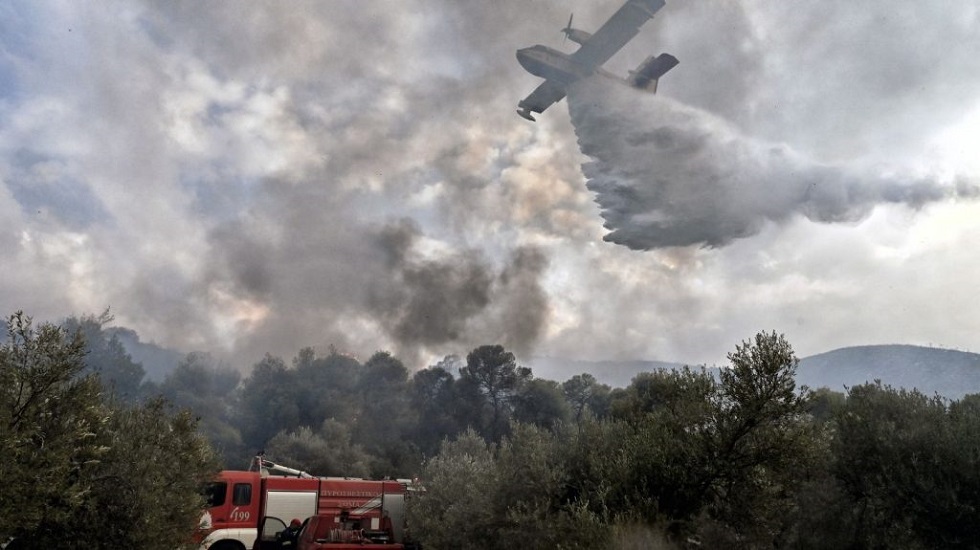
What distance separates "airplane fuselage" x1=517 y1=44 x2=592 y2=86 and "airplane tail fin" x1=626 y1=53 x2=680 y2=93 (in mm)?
4538

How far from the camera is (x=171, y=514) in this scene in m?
16.7

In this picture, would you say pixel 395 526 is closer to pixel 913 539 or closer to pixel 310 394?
pixel 913 539

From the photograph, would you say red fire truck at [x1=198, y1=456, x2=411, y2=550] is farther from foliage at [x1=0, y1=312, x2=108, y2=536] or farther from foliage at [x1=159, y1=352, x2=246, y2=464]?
foliage at [x1=159, y1=352, x2=246, y2=464]

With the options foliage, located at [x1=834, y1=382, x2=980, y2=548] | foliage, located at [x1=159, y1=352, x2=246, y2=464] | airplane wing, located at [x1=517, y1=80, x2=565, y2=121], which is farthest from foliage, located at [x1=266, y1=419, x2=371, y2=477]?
foliage, located at [x1=834, y1=382, x2=980, y2=548]

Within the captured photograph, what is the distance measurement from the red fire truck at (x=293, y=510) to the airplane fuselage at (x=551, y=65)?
3052cm

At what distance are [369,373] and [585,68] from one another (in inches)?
2610

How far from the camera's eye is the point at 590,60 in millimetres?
43219

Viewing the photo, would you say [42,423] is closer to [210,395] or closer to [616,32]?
[616,32]

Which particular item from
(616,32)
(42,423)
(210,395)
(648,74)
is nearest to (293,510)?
(42,423)

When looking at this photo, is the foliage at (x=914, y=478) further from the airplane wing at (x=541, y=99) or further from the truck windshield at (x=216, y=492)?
the airplane wing at (x=541, y=99)

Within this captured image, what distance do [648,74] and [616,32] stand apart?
688 centimetres

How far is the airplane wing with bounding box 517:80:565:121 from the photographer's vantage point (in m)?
45.8

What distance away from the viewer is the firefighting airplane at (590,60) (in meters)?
39.1

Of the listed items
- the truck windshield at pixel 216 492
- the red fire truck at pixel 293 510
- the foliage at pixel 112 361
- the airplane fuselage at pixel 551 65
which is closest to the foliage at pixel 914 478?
the red fire truck at pixel 293 510
